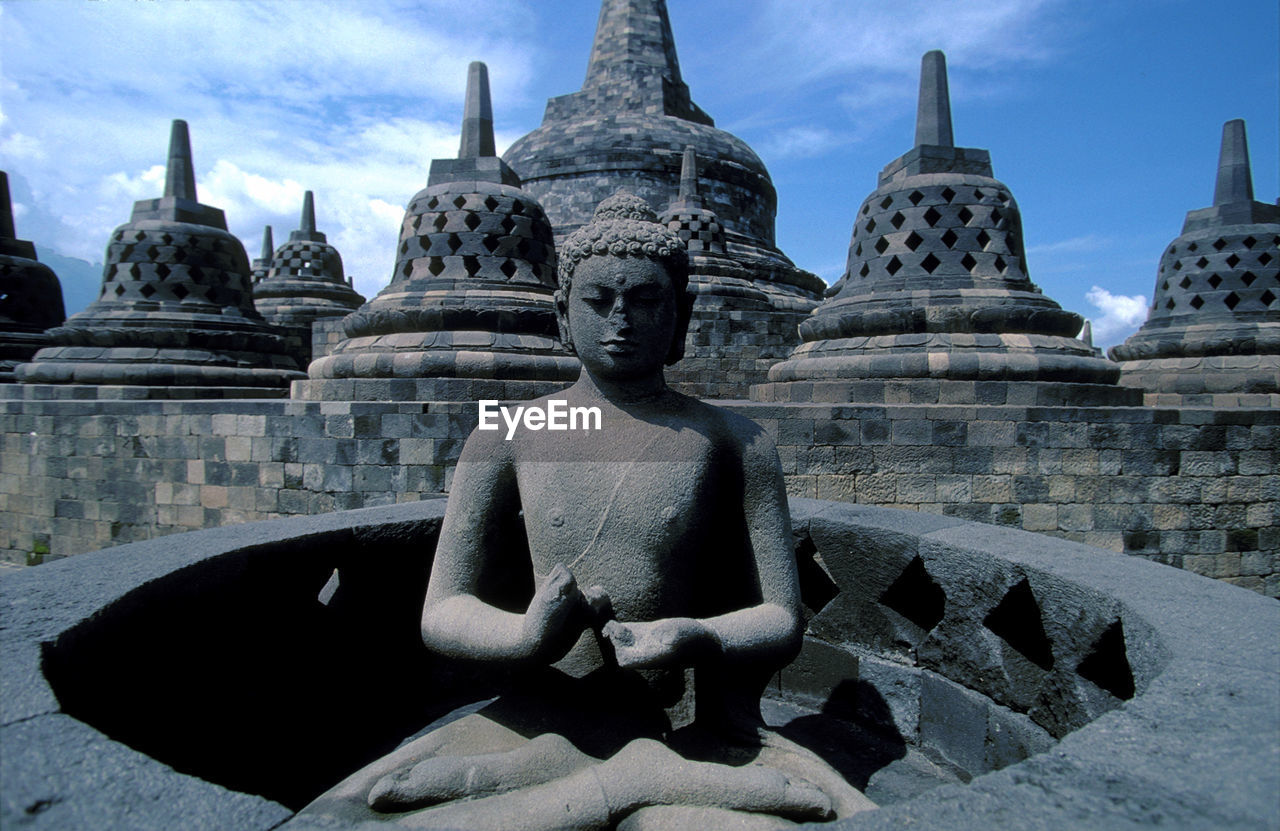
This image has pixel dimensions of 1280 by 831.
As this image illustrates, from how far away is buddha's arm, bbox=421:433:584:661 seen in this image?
5.25ft

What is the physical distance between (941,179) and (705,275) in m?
6.40

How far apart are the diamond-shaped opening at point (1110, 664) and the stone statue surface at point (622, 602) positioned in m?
0.93

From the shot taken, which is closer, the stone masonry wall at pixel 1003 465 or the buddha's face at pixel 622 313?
the buddha's face at pixel 622 313

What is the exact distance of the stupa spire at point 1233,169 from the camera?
827 cm

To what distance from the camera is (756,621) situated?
178 cm

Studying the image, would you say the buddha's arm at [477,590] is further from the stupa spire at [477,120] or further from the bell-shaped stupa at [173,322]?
the bell-shaped stupa at [173,322]

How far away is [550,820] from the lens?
1465 mm

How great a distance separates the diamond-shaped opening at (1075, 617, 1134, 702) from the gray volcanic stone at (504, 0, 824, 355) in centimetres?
1307

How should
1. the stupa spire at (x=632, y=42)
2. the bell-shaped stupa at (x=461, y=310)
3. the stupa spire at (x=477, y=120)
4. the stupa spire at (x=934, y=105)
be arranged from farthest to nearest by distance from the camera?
1. the stupa spire at (x=632, y=42)
2. the stupa spire at (x=477, y=120)
3. the stupa spire at (x=934, y=105)
4. the bell-shaped stupa at (x=461, y=310)

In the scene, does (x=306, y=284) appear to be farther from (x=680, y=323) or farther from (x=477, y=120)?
(x=680, y=323)

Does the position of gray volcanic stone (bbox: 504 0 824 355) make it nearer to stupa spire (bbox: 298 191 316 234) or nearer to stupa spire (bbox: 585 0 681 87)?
stupa spire (bbox: 585 0 681 87)

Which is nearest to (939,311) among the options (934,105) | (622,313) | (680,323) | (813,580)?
(934,105)

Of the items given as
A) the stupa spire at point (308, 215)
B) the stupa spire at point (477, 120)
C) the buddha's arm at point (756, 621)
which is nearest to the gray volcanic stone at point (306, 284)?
the stupa spire at point (308, 215)

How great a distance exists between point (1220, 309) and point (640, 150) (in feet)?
39.1
